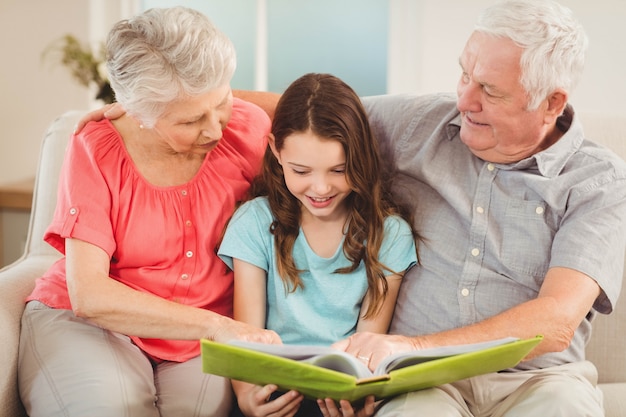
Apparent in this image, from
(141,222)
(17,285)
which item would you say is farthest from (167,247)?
(17,285)

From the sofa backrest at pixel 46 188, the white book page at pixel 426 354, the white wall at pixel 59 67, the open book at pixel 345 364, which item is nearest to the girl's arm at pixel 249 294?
the open book at pixel 345 364

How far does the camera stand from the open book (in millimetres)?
1266

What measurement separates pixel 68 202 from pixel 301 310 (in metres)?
0.56

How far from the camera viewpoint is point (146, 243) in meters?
1.77

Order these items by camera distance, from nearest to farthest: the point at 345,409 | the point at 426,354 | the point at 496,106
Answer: the point at 426,354, the point at 345,409, the point at 496,106

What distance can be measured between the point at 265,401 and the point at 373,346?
261 mm

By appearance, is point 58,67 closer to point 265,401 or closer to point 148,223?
point 148,223

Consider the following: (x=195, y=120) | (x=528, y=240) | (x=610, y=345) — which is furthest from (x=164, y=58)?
(x=610, y=345)

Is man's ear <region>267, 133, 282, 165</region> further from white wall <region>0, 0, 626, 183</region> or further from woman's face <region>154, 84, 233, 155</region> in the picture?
white wall <region>0, 0, 626, 183</region>

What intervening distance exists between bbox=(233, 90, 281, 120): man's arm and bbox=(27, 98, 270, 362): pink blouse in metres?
0.32

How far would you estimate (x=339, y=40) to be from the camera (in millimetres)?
3598

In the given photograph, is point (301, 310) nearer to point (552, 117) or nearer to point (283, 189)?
point (283, 189)

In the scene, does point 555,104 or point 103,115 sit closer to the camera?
point 555,104

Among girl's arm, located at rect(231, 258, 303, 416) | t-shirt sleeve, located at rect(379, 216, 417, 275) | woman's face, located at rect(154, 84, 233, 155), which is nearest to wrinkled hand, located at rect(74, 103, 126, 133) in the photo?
woman's face, located at rect(154, 84, 233, 155)
